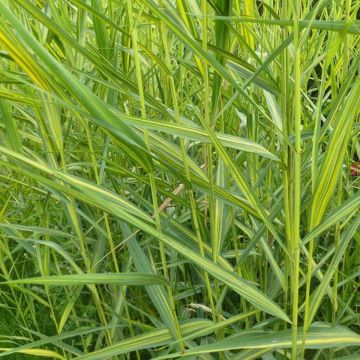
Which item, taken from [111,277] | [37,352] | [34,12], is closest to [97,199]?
[111,277]

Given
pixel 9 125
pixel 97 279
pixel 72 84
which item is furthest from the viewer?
pixel 9 125

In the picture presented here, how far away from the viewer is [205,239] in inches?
32.9

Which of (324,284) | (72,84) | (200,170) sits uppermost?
(72,84)

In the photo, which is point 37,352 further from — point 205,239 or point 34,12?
point 34,12

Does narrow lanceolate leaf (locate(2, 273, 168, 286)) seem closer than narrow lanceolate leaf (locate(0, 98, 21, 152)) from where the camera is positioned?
Yes

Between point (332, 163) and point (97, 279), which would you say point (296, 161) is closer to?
point (332, 163)

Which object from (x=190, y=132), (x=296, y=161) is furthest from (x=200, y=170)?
(x=296, y=161)

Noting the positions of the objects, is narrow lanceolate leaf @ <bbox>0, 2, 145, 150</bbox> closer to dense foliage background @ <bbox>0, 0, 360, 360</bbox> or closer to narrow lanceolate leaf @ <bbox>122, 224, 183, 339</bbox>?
dense foliage background @ <bbox>0, 0, 360, 360</bbox>

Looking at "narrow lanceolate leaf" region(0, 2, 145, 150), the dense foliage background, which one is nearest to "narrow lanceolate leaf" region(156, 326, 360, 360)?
the dense foliage background

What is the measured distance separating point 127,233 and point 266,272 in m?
0.22

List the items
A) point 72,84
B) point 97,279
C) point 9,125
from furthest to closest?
point 9,125 < point 97,279 < point 72,84

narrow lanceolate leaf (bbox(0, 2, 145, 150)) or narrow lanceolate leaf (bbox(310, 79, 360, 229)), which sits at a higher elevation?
narrow lanceolate leaf (bbox(0, 2, 145, 150))

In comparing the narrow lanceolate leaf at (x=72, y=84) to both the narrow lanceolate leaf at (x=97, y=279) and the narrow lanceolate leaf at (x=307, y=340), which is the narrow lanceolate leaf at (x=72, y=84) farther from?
the narrow lanceolate leaf at (x=307, y=340)

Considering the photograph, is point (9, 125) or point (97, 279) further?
point (9, 125)
